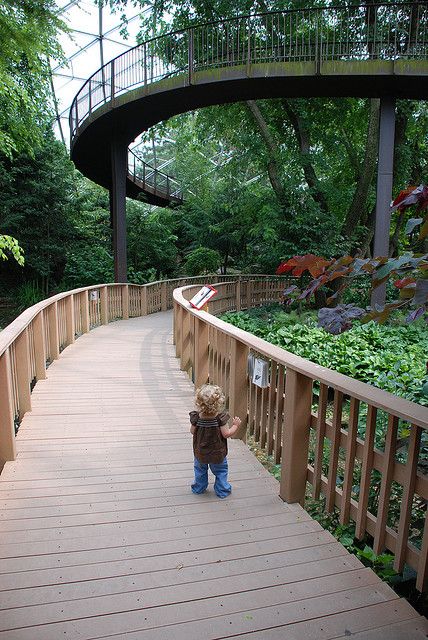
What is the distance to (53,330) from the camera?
7000 mm

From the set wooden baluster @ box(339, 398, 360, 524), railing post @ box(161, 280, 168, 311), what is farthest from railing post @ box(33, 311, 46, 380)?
railing post @ box(161, 280, 168, 311)

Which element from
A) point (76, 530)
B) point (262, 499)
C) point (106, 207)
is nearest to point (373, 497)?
point (262, 499)

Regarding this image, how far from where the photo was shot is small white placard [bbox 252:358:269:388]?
3320 millimetres

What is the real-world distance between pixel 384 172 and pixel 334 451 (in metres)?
9.05

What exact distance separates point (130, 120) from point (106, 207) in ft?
35.5

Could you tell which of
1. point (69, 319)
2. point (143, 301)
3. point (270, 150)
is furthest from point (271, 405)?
point (270, 150)

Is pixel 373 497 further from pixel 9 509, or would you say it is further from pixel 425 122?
pixel 425 122

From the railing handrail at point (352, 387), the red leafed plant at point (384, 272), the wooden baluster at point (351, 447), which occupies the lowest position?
the wooden baluster at point (351, 447)

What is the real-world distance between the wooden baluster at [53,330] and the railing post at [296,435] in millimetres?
4824

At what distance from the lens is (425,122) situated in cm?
1523

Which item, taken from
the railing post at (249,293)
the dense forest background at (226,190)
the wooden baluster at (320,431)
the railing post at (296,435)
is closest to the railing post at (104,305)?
the dense forest background at (226,190)

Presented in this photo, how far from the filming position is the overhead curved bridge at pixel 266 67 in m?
9.60

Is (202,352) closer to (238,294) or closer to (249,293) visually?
(238,294)

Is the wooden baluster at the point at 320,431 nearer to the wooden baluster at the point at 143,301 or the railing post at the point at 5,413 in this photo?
the railing post at the point at 5,413
